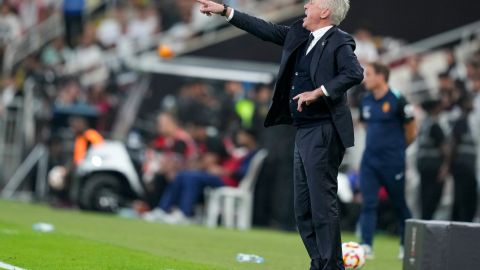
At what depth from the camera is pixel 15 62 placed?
81.3 ft

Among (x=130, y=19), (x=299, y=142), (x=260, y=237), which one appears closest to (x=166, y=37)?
(x=130, y=19)

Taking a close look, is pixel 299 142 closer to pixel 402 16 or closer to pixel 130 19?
pixel 402 16

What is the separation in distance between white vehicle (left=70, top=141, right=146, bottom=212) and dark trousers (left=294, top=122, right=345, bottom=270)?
10965 millimetres

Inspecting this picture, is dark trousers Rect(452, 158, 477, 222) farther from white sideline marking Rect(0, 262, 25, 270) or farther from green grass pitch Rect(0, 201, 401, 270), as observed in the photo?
white sideline marking Rect(0, 262, 25, 270)

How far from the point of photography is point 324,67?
816 cm

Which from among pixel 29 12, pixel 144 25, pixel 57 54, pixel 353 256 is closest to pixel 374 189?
pixel 353 256

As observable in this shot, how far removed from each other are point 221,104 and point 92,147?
98.8 inches

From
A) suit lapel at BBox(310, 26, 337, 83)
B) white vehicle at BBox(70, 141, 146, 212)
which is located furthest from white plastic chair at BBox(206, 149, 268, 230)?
suit lapel at BBox(310, 26, 337, 83)

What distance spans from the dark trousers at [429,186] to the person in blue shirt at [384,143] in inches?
182

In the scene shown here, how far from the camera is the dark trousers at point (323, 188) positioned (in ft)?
26.6

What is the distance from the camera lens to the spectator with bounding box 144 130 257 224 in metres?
18.1

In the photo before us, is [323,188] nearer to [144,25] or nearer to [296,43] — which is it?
[296,43]

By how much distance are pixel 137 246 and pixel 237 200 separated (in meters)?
6.87

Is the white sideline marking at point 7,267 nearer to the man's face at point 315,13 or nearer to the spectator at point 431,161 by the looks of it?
the man's face at point 315,13
